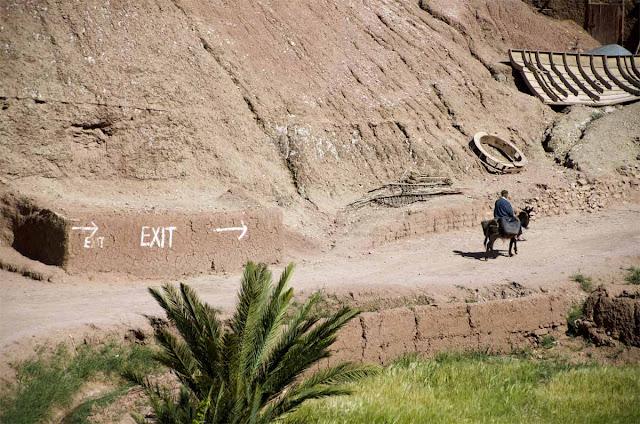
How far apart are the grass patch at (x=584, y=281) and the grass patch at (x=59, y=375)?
7531mm

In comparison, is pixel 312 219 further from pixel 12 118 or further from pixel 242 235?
pixel 12 118

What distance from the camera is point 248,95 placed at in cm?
2094

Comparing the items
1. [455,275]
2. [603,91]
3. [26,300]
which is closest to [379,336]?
[455,275]

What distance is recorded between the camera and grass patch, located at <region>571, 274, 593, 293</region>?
45.6 feet

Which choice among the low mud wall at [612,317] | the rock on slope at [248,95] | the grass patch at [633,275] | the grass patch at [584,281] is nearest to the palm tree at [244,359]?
the low mud wall at [612,317]

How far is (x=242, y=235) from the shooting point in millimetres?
14812

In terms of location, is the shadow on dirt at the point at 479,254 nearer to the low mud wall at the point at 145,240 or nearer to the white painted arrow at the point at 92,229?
the low mud wall at the point at 145,240

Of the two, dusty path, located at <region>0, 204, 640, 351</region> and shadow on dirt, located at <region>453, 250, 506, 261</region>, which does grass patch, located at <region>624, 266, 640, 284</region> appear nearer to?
dusty path, located at <region>0, 204, 640, 351</region>

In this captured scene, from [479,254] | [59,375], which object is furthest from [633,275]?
[59,375]

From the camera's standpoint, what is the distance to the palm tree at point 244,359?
787cm

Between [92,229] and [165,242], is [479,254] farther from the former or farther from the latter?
[92,229]

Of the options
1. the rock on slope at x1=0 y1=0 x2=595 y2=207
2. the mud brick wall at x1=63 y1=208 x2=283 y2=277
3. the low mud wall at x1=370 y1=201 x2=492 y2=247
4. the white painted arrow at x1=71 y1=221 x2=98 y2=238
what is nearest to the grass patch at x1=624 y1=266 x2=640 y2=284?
the low mud wall at x1=370 y1=201 x2=492 y2=247

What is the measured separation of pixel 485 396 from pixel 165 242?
6153 millimetres

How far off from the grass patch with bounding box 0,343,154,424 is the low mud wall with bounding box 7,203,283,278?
3371 millimetres
